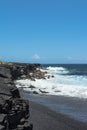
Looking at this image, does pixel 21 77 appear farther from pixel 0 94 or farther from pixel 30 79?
pixel 0 94

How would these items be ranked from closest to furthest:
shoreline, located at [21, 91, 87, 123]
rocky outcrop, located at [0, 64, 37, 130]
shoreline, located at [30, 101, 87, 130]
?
rocky outcrop, located at [0, 64, 37, 130], shoreline, located at [30, 101, 87, 130], shoreline, located at [21, 91, 87, 123]

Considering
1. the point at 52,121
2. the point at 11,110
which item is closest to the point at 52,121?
the point at 52,121

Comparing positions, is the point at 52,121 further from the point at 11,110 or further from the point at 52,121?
the point at 11,110

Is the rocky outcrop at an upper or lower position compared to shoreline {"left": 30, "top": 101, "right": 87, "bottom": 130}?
upper

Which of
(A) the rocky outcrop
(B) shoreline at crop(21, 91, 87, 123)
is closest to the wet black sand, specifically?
(B) shoreline at crop(21, 91, 87, 123)

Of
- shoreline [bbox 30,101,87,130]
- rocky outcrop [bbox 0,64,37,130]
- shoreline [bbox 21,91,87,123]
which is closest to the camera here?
rocky outcrop [bbox 0,64,37,130]

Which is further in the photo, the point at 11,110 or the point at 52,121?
the point at 52,121

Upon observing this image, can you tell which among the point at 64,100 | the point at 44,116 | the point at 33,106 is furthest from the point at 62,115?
the point at 64,100

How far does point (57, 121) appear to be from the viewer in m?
24.7

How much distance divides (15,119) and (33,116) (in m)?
8.10

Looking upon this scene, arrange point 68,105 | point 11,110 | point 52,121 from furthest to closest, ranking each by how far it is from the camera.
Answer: point 68,105
point 52,121
point 11,110

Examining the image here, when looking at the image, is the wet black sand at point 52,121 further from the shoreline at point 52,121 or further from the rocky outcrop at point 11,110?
the rocky outcrop at point 11,110

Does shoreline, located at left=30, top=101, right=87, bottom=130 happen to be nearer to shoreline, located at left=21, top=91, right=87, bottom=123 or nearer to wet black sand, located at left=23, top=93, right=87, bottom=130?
wet black sand, located at left=23, top=93, right=87, bottom=130

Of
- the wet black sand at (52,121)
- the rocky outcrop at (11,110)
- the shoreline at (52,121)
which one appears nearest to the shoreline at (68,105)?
the wet black sand at (52,121)
